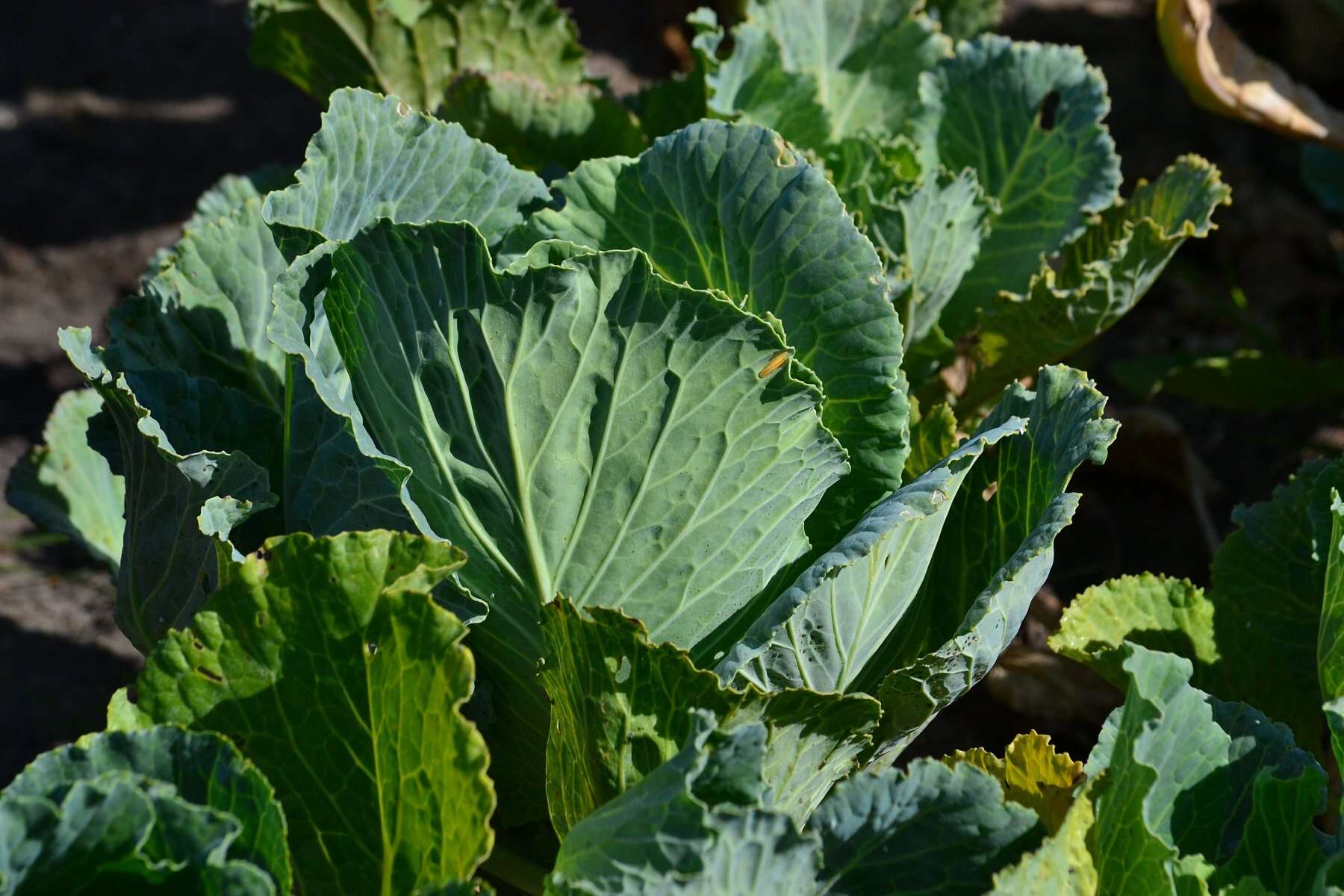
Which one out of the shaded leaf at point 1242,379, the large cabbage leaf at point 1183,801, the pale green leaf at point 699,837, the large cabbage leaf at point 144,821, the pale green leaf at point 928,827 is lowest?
the shaded leaf at point 1242,379

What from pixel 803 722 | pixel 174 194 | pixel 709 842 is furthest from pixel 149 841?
pixel 174 194

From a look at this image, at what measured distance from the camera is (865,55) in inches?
117

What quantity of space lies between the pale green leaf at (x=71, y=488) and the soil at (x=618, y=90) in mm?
543

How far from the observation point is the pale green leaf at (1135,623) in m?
2.03

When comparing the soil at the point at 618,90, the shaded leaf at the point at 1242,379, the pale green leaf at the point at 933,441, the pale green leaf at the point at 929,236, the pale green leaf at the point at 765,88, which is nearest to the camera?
the pale green leaf at the point at 933,441

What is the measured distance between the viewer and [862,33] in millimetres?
2953

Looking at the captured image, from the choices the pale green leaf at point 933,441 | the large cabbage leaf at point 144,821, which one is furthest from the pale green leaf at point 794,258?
the large cabbage leaf at point 144,821

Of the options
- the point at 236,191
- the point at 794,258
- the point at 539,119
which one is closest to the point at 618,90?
the point at 539,119

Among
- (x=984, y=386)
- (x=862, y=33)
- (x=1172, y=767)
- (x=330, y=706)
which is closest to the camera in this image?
(x=330, y=706)

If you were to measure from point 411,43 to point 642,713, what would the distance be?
197 centimetres

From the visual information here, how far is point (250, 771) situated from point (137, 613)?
Result: 69cm

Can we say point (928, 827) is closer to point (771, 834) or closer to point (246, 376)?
point (771, 834)

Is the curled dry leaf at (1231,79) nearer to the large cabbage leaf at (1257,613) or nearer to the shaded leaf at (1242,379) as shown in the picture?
the shaded leaf at (1242,379)

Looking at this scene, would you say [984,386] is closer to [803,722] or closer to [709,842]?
[803,722]
